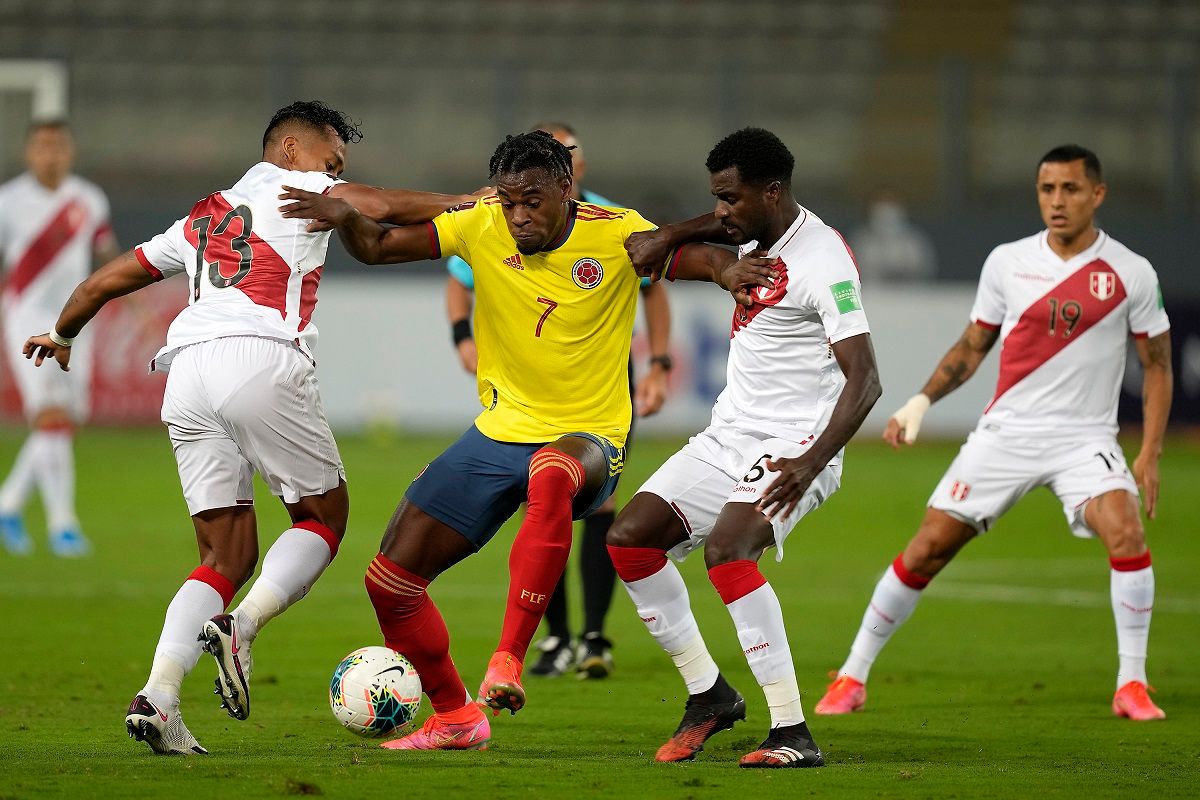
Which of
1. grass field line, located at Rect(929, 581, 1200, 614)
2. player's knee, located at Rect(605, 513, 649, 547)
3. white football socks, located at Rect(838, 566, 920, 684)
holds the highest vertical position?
player's knee, located at Rect(605, 513, 649, 547)

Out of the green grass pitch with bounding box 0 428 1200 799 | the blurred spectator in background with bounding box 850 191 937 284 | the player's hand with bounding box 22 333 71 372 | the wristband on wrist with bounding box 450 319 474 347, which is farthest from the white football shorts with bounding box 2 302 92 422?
the blurred spectator in background with bounding box 850 191 937 284

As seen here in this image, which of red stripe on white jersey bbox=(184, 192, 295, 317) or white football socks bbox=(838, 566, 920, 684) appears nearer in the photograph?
red stripe on white jersey bbox=(184, 192, 295, 317)

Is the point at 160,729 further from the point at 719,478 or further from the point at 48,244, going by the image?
the point at 48,244

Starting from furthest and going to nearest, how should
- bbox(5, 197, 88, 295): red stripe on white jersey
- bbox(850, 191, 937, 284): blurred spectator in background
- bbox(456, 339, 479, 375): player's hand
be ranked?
bbox(850, 191, 937, 284): blurred spectator in background, bbox(5, 197, 88, 295): red stripe on white jersey, bbox(456, 339, 479, 375): player's hand

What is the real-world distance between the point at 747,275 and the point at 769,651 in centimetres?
127

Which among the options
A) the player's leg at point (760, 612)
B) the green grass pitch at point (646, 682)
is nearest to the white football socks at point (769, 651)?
the player's leg at point (760, 612)

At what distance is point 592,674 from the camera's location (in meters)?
7.88

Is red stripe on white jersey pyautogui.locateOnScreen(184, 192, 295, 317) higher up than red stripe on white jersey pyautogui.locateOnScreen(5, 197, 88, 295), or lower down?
higher up

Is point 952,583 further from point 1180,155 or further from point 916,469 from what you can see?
point 1180,155

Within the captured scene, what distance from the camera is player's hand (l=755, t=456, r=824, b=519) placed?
5.50 m

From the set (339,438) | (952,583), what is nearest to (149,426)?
(339,438)

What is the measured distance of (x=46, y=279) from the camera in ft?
39.6

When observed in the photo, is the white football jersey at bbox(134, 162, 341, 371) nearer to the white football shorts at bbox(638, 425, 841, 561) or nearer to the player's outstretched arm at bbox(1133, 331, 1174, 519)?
the white football shorts at bbox(638, 425, 841, 561)

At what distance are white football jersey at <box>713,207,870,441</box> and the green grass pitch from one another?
1.21m
